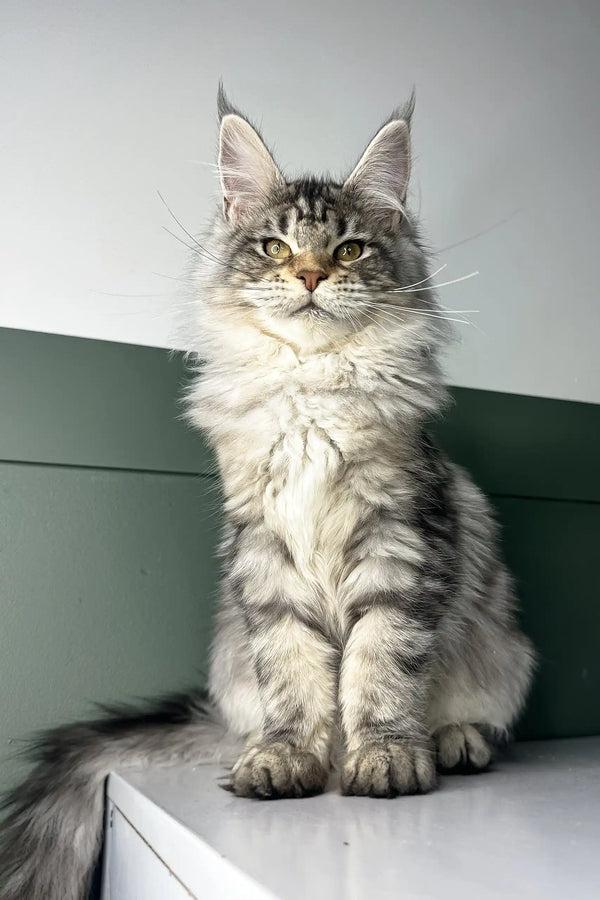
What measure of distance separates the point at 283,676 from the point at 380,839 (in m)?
0.38

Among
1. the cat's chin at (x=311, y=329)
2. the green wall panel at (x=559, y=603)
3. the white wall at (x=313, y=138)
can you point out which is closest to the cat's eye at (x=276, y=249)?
the cat's chin at (x=311, y=329)

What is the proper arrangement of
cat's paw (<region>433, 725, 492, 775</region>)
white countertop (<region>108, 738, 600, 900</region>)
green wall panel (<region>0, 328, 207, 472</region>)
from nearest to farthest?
white countertop (<region>108, 738, 600, 900</region>) < cat's paw (<region>433, 725, 492, 775</region>) < green wall panel (<region>0, 328, 207, 472</region>)

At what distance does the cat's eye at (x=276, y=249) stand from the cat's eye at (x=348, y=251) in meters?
0.09

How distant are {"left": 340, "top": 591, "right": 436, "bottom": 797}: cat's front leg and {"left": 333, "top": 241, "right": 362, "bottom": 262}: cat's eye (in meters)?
0.61

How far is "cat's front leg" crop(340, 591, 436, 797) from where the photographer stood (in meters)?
1.14

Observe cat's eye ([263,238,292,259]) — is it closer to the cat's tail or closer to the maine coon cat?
the maine coon cat

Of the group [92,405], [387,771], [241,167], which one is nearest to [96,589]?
[92,405]

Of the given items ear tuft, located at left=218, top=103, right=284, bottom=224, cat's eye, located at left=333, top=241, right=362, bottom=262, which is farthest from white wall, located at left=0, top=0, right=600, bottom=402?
cat's eye, located at left=333, top=241, right=362, bottom=262

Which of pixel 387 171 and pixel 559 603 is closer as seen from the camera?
pixel 387 171

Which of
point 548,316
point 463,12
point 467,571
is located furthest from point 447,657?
point 463,12

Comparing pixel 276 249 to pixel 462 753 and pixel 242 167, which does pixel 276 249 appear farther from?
pixel 462 753

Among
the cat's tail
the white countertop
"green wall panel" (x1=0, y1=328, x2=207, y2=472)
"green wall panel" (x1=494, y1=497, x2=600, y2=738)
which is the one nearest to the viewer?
the white countertop

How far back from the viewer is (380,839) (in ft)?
3.03

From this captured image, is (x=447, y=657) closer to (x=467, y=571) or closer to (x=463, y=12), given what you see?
(x=467, y=571)
